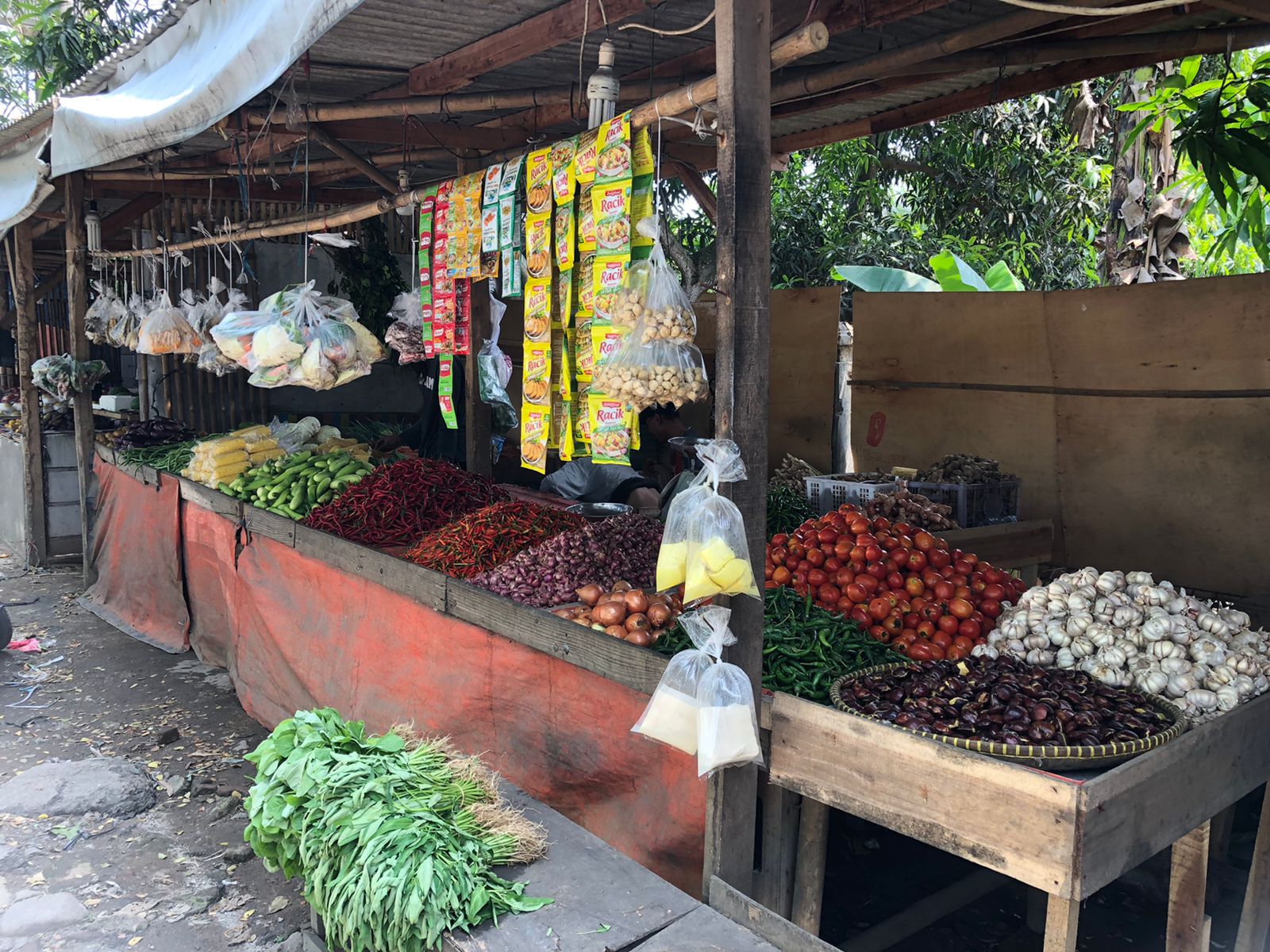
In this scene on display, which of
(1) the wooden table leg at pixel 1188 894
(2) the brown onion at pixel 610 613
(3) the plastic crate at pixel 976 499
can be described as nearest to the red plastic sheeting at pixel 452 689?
(2) the brown onion at pixel 610 613

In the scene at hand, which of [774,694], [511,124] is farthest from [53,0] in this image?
[774,694]

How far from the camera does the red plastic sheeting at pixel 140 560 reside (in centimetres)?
683

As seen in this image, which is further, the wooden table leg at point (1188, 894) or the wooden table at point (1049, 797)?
the wooden table leg at point (1188, 894)

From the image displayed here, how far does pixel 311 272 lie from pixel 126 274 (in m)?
1.79

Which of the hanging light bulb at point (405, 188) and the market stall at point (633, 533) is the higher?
the hanging light bulb at point (405, 188)

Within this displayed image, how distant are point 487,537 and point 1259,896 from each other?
3.23 m

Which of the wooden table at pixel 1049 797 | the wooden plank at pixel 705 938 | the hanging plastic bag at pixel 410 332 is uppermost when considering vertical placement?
the hanging plastic bag at pixel 410 332

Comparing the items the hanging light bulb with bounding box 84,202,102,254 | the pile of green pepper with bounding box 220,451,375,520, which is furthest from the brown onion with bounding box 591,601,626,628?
the hanging light bulb with bounding box 84,202,102,254

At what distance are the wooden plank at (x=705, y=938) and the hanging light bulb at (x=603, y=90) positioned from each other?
246cm

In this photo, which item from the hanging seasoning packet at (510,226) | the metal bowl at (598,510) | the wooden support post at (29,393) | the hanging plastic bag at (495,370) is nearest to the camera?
the hanging seasoning packet at (510,226)

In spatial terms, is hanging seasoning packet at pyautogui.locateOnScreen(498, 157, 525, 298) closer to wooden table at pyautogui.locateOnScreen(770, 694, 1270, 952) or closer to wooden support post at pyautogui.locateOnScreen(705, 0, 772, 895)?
wooden support post at pyautogui.locateOnScreen(705, 0, 772, 895)

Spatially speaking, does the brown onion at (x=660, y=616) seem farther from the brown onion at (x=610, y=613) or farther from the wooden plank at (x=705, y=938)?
the wooden plank at (x=705, y=938)

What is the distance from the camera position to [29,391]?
865 cm

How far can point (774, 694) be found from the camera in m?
2.65
